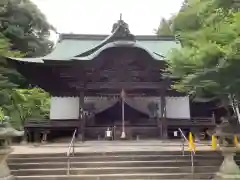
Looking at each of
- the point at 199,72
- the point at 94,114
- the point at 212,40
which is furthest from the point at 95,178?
the point at 94,114

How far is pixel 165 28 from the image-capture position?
104ft

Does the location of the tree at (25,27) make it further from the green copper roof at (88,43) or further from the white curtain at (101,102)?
the white curtain at (101,102)

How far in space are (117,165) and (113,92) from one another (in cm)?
813

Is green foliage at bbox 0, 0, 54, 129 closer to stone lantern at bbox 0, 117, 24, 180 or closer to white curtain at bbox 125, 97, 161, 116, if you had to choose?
white curtain at bbox 125, 97, 161, 116

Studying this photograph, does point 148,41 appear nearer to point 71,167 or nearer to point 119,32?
point 119,32

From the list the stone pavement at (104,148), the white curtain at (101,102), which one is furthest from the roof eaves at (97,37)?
the stone pavement at (104,148)

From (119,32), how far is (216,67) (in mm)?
8775

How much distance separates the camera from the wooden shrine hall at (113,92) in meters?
14.4

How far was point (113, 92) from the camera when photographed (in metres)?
16.2

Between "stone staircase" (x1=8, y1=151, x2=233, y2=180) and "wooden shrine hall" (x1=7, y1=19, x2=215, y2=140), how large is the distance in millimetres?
5407

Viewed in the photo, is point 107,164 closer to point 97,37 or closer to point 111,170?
point 111,170

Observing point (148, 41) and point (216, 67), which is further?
point (148, 41)

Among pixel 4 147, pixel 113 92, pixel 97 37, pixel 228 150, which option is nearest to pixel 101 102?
pixel 113 92

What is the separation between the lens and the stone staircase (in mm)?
7890
